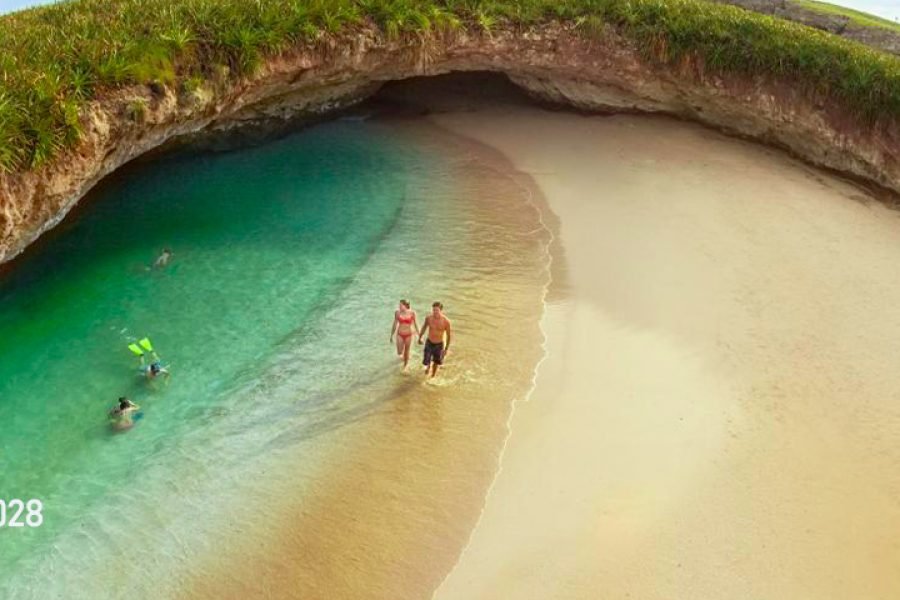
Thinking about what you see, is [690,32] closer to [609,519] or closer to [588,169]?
[588,169]

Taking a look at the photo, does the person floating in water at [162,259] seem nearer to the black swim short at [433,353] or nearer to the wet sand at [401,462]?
the wet sand at [401,462]

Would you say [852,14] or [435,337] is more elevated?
[852,14]

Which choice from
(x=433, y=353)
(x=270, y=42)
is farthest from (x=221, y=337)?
(x=270, y=42)

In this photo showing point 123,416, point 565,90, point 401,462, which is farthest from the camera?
point 565,90

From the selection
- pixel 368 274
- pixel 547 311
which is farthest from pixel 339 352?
pixel 547 311

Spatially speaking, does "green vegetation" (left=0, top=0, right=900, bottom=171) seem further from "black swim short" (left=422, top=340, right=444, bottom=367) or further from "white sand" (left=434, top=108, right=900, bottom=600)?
"black swim short" (left=422, top=340, right=444, bottom=367)

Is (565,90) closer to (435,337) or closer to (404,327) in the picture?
(404,327)
